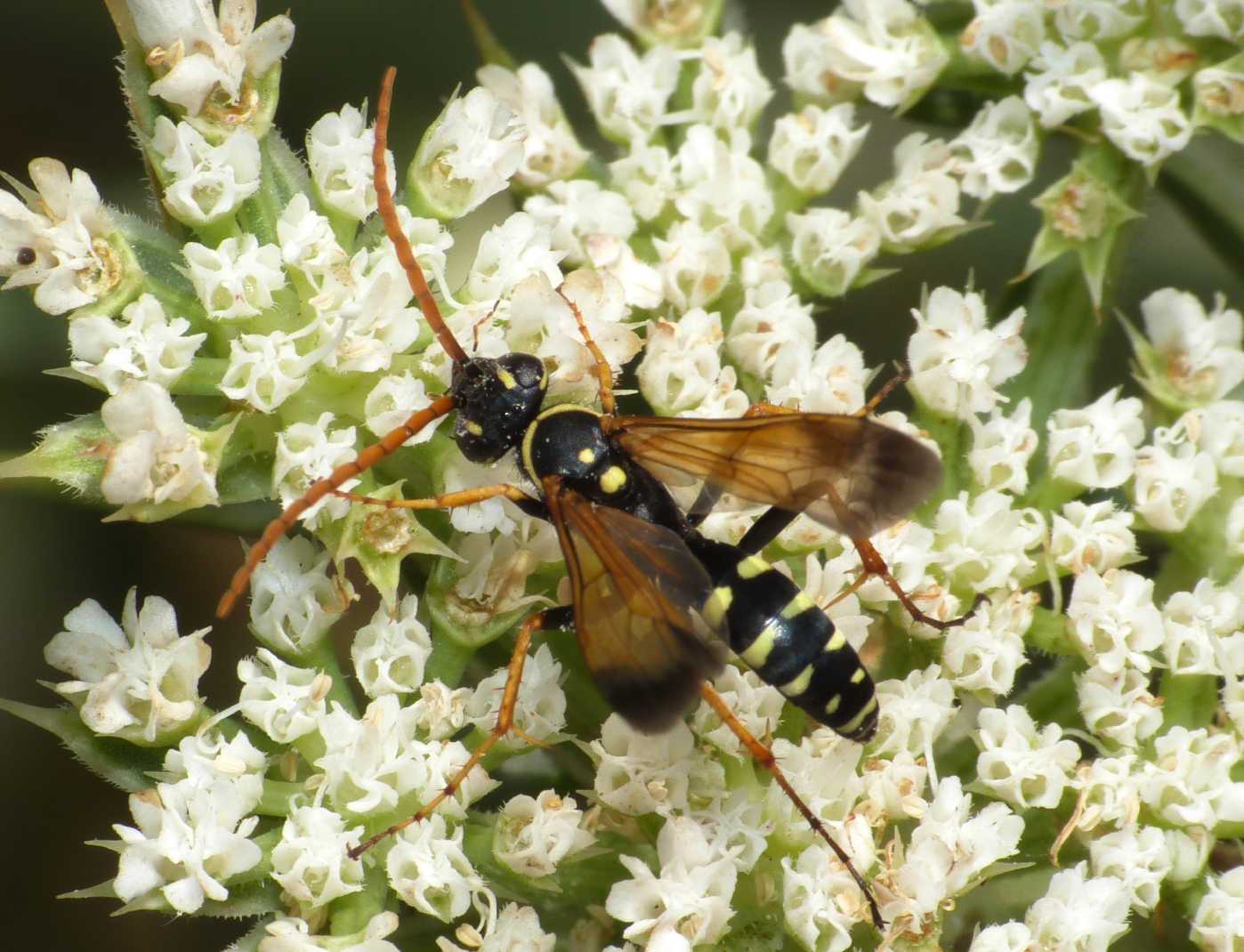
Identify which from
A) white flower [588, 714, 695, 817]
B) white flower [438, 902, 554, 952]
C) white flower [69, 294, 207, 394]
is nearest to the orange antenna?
white flower [69, 294, 207, 394]

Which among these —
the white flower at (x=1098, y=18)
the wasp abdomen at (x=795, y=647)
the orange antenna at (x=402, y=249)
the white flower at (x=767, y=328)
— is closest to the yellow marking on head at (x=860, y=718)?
the wasp abdomen at (x=795, y=647)

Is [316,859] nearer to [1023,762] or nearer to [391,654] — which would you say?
[391,654]

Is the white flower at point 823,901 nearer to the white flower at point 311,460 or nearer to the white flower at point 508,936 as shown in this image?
the white flower at point 508,936

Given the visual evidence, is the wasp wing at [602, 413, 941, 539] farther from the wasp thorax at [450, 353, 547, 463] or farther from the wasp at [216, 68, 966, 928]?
the wasp thorax at [450, 353, 547, 463]

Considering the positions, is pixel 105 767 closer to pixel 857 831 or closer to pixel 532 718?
pixel 532 718

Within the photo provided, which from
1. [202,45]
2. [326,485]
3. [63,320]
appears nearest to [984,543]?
[326,485]

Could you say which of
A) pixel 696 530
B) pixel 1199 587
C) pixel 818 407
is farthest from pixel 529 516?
pixel 1199 587
